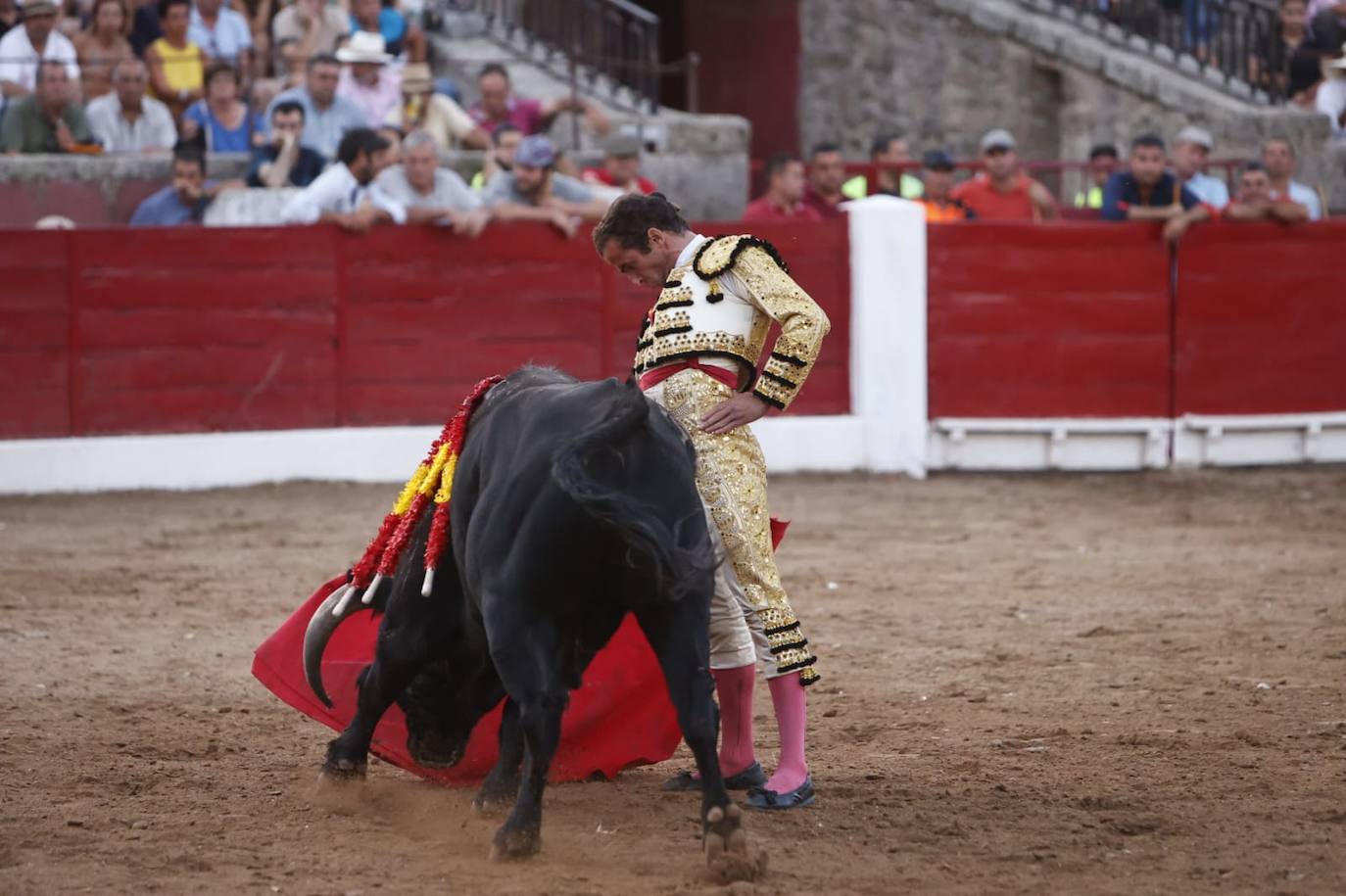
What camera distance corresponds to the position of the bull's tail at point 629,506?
3074mm

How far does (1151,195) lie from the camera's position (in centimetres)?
923

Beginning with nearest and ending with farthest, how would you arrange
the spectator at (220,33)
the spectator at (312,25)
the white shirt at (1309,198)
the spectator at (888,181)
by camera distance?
1. the white shirt at (1309,198)
2. the spectator at (220,33)
3. the spectator at (312,25)
4. the spectator at (888,181)

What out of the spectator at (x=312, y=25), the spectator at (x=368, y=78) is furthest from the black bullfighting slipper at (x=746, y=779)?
the spectator at (x=312, y=25)

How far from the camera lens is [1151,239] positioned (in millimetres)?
9102

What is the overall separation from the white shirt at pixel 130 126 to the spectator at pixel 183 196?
0.70 meters

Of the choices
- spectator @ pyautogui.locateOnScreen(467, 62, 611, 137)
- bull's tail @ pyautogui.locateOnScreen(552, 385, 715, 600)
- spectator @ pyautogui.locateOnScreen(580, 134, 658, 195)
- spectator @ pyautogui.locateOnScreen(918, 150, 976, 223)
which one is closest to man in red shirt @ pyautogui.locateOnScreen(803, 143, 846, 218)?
spectator @ pyautogui.locateOnScreen(918, 150, 976, 223)

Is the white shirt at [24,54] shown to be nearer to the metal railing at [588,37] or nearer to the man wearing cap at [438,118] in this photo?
the man wearing cap at [438,118]

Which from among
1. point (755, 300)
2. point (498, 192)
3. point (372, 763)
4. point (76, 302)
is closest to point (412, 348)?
point (498, 192)

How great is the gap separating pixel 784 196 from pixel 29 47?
392 centimetres

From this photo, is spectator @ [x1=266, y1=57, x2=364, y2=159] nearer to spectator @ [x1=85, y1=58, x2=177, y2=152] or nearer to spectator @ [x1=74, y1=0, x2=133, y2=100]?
spectator @ [x1=85, y1=58, x2=177, y2=152]

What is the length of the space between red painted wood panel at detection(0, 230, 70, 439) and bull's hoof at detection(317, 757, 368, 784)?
5077 mm

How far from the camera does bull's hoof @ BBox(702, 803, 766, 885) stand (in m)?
3.13

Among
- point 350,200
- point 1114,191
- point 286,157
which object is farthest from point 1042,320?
point 286,157

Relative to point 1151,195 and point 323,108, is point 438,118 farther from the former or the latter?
point 1151,195
